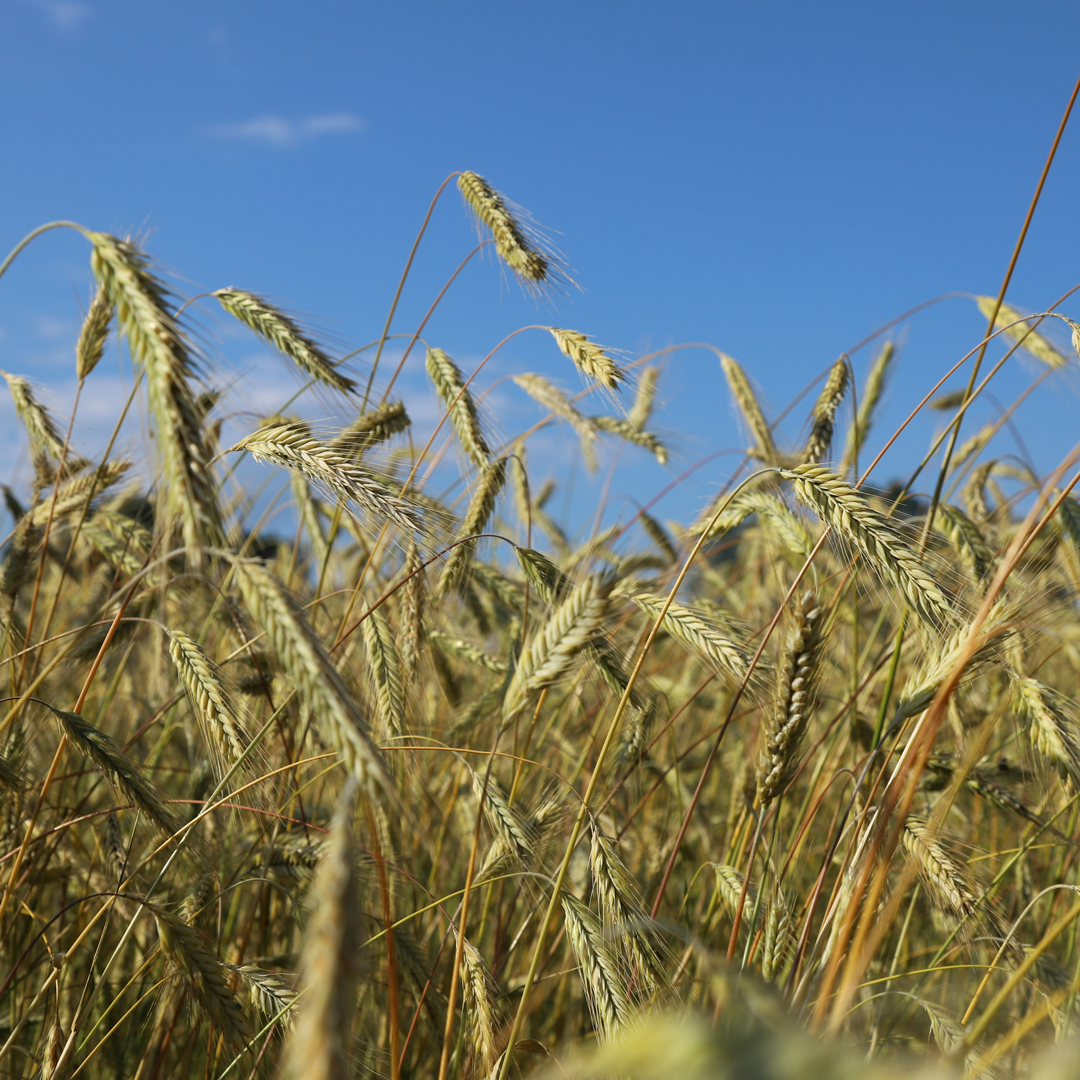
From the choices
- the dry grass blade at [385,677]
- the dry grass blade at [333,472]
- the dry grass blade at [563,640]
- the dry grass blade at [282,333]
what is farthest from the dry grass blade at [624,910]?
the dry grass blade at [282,333]

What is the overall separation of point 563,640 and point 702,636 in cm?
65

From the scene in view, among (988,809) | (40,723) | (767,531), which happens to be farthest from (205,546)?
(988,809)

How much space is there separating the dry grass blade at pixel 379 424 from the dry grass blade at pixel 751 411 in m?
1.36

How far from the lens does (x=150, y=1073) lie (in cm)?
208

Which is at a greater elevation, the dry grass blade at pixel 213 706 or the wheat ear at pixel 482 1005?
the dry grass blade at pixel 213 706

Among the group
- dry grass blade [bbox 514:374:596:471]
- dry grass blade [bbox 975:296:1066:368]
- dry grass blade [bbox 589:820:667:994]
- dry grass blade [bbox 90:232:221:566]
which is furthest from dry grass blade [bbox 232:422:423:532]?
dry grass blade [bbox 975:296:1066:368]

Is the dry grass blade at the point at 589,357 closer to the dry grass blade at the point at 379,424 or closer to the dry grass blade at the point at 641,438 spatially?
the dry grass blade at the point at 379,424

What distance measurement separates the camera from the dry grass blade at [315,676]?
2.98 ft

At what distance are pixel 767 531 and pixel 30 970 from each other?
9.36ft

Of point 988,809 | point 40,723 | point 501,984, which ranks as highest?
point 40,723

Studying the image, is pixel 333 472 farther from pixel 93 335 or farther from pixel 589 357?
pixel 93 335

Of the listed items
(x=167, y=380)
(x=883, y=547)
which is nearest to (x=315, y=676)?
(x=167, y=380)

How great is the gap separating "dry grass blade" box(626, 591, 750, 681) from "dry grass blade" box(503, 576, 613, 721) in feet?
1.75

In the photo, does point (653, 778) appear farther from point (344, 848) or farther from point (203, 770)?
point (344, 848)
